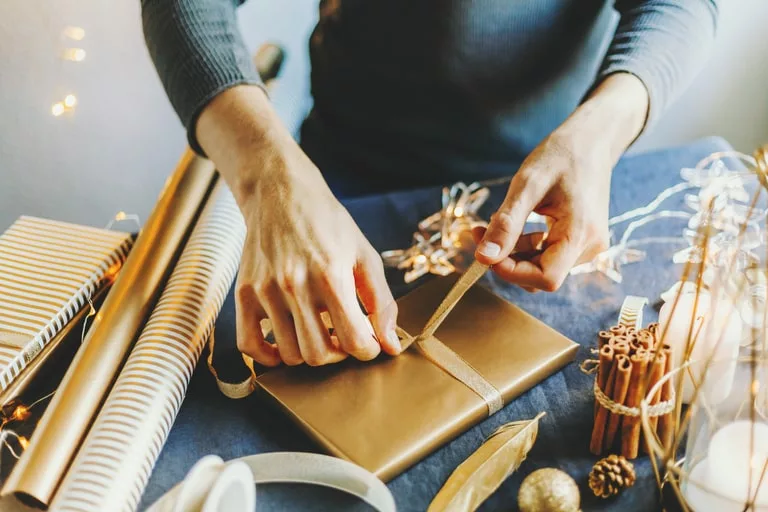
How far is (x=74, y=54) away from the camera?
1301mm

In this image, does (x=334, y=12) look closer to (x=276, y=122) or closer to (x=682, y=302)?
(x=276, y=122)

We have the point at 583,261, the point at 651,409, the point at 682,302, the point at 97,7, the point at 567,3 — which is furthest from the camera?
the point at 97,7

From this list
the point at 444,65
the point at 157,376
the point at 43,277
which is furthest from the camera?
the point at 444,65

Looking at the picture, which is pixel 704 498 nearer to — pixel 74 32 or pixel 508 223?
pixel 508 223

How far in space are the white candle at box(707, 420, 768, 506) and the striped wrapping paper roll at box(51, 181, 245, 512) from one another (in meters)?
0.45

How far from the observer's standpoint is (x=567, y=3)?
0.91 metres

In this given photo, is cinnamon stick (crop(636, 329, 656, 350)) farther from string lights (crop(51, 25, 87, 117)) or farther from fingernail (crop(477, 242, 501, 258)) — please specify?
string lights (crop(51, 25, 87, 117))

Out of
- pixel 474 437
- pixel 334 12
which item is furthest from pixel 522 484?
pixel 334 12

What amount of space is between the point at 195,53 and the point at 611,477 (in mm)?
654

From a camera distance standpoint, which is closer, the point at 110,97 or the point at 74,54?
the point at 74,54

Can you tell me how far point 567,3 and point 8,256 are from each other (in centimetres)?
77

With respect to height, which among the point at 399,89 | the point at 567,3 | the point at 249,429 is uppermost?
the point at 567,3

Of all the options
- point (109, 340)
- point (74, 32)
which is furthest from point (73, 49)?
point (109, 340)

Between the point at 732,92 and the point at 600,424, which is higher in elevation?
the point at 600,424
